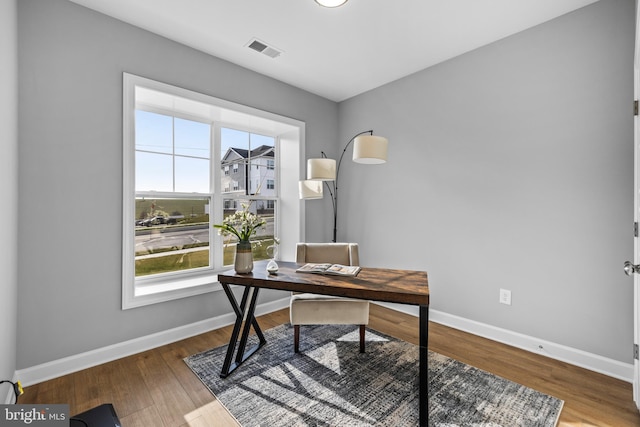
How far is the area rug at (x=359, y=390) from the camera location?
5.48ft

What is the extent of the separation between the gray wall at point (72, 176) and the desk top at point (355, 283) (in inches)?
38.6

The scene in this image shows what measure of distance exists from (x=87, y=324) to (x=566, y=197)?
3.68 meters

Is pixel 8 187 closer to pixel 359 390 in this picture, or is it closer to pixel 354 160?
pixel 354 160

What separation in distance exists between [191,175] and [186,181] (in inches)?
3.1

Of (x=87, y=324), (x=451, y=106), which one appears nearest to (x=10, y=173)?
(x=87, y=324)

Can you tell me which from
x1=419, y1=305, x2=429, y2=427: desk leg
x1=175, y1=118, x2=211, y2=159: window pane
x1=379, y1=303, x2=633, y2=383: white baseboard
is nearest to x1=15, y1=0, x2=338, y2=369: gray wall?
x1=175, y1=118, x2=211, y2=159: window pane

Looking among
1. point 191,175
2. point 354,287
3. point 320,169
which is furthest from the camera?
point 191,175

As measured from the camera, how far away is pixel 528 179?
244 centimetres

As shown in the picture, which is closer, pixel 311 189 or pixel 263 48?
pixel 263 48

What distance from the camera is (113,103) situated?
229 centimetres

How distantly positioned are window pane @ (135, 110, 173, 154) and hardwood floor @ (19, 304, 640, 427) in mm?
1766

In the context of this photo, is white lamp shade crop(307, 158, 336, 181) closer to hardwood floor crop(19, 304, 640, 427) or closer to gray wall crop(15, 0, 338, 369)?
gray wall crop(15, 0, 338, 369)

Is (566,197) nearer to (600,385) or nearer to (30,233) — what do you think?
(600,385)

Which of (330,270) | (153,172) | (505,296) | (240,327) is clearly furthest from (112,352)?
(505,296)
